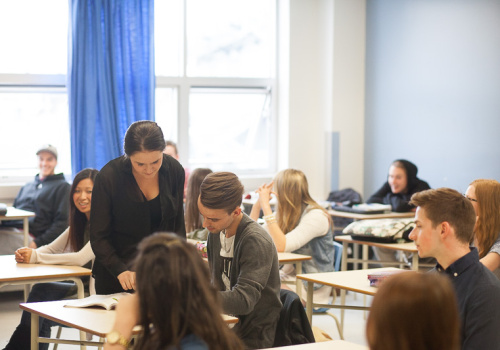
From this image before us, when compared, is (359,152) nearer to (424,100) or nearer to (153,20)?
(424,100)

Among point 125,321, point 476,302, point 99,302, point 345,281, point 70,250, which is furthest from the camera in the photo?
point 70,250

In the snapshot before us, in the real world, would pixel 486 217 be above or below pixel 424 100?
below

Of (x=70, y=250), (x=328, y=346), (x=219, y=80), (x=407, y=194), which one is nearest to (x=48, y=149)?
(x=219, y=80)

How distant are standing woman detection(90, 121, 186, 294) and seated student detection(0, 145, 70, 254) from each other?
2838mm

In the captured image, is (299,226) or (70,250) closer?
(70,250)

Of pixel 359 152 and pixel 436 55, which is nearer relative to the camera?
pixel 436 55

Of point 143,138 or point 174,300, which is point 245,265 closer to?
point 143,138

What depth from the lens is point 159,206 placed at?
3021mm

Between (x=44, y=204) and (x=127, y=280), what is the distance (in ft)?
11.0

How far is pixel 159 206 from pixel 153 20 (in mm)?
3942

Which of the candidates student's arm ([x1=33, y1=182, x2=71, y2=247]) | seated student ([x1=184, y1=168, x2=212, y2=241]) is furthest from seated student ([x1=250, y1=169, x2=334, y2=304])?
student's arm ([x1=33, y1=182, x2=71, y2=247])

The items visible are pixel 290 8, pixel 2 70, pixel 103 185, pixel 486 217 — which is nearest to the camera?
pixel 103 185

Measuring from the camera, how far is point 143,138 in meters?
2.84

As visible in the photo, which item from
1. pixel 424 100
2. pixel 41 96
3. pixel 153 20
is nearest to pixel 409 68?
pixel 424 100
